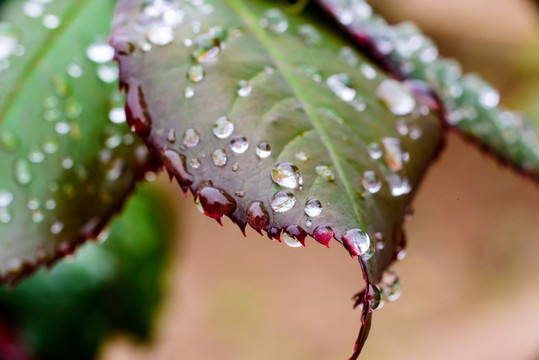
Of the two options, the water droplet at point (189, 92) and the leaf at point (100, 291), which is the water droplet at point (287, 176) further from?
the leaf at point (100, 291)

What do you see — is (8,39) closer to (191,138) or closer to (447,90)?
(191,138)

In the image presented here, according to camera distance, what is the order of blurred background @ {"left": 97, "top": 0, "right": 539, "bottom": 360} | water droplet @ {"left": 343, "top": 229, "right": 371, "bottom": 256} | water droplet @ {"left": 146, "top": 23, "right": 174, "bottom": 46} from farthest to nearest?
blurred background @ {"left": 97, "top": 0, "right": 539, "bottom": 360} < water droplet @ {"left": 146, "top": 23, "right": 174, "bottom": 46} < water droplet @ {"left": 343, "top": 229, "right": 371, "bottom": 256}

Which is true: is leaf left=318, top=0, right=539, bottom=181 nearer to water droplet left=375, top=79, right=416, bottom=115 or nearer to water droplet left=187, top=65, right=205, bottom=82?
water droplet left=375, top=79, right=416, bottom=115

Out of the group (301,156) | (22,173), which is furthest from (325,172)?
(22,173)

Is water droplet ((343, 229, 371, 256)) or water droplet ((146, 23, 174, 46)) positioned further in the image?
water droplet ((146, 23, 174, 46))

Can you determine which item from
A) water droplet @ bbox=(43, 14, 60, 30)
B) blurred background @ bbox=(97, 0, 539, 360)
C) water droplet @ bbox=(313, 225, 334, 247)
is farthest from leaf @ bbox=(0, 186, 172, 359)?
water droplet @ bbox=(313, 225, 334, 247)

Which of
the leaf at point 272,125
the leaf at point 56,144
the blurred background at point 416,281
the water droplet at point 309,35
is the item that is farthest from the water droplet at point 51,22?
the blurred background at point 416,281

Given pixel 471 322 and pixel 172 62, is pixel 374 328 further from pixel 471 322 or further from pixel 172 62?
pixel 172 62
